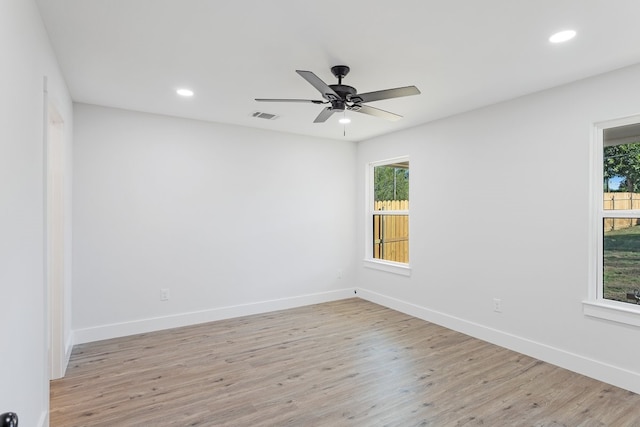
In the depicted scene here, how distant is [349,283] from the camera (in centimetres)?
569

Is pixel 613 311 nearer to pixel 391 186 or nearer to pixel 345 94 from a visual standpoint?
pixel 345 94

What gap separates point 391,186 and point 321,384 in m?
3.22

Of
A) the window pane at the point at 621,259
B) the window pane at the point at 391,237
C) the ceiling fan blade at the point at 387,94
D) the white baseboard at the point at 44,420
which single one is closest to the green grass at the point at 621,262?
the window pane at the point at 621,259

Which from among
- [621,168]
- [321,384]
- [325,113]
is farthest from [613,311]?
[325,113]

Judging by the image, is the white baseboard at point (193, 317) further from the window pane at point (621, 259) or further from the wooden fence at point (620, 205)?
the wooden fence at point (620, 205)

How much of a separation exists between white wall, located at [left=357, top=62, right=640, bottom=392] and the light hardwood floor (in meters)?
0.26

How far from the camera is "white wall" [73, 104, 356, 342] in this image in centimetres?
381

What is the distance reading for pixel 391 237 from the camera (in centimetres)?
532

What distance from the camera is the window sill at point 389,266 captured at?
4828mm

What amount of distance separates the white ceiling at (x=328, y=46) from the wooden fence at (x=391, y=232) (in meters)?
1.89

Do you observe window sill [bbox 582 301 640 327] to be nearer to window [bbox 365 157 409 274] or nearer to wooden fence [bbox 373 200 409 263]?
window [bbox 365 157 409 274]

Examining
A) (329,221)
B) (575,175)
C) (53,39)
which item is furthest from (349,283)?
(53,39)

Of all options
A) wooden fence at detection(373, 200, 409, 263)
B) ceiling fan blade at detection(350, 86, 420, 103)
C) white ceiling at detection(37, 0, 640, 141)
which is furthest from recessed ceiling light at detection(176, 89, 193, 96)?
wooden fence at detection(373, 200, 409, 263)

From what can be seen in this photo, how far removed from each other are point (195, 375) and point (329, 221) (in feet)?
9.92
